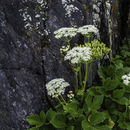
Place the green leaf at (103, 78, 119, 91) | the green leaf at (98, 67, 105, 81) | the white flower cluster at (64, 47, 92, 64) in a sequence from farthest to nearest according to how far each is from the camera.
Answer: the green leaf at (98, 67, 105, 81)
the green leaf at (103, 78, 119, 91)
the white flower cluster at (64, 47, 92, 64)

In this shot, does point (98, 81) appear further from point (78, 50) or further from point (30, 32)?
point (30, 32)

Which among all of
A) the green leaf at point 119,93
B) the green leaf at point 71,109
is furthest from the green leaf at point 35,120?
the green leaf at point 119,93

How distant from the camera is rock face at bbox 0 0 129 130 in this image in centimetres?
324

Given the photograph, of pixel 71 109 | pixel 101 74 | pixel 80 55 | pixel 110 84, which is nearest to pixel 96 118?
pixel 71 109

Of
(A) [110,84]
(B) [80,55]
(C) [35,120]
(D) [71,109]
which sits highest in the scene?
(B) [80,55]

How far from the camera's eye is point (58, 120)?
2.88 meters

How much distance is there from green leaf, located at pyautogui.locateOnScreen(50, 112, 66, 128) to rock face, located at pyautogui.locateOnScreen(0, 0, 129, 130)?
657mm

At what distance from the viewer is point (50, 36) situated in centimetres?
368

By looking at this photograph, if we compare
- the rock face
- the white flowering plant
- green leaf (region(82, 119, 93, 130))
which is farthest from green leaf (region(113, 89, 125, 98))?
the rock face

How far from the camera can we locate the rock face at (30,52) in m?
3.24

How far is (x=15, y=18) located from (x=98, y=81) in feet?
Result: 8.17

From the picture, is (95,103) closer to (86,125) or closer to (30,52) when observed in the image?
(86,125)

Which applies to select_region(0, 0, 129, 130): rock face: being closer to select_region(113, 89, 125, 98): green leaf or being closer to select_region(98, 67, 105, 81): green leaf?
select_region(98, 67, 105, 81): green leaf

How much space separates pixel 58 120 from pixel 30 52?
1536 millimetres
